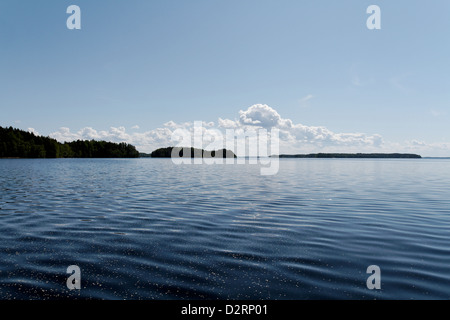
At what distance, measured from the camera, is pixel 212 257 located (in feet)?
33.6

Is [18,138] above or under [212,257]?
above

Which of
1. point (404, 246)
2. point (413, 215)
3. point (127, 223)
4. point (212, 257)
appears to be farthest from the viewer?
point (413, 215)

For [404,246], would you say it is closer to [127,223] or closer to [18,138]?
[127,223]

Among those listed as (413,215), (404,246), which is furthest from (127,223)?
(413,215)

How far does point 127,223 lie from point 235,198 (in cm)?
1162

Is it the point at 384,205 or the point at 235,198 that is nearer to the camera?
the point at 384,205

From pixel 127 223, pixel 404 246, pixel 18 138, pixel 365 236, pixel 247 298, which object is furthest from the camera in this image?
pixel 18 138

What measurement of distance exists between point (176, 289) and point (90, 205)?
16.0 m

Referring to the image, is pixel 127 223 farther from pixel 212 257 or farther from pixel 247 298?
pixel 247 298

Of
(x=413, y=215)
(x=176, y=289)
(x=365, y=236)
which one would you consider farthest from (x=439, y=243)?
(x=176, y=289)

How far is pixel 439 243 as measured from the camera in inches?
476
